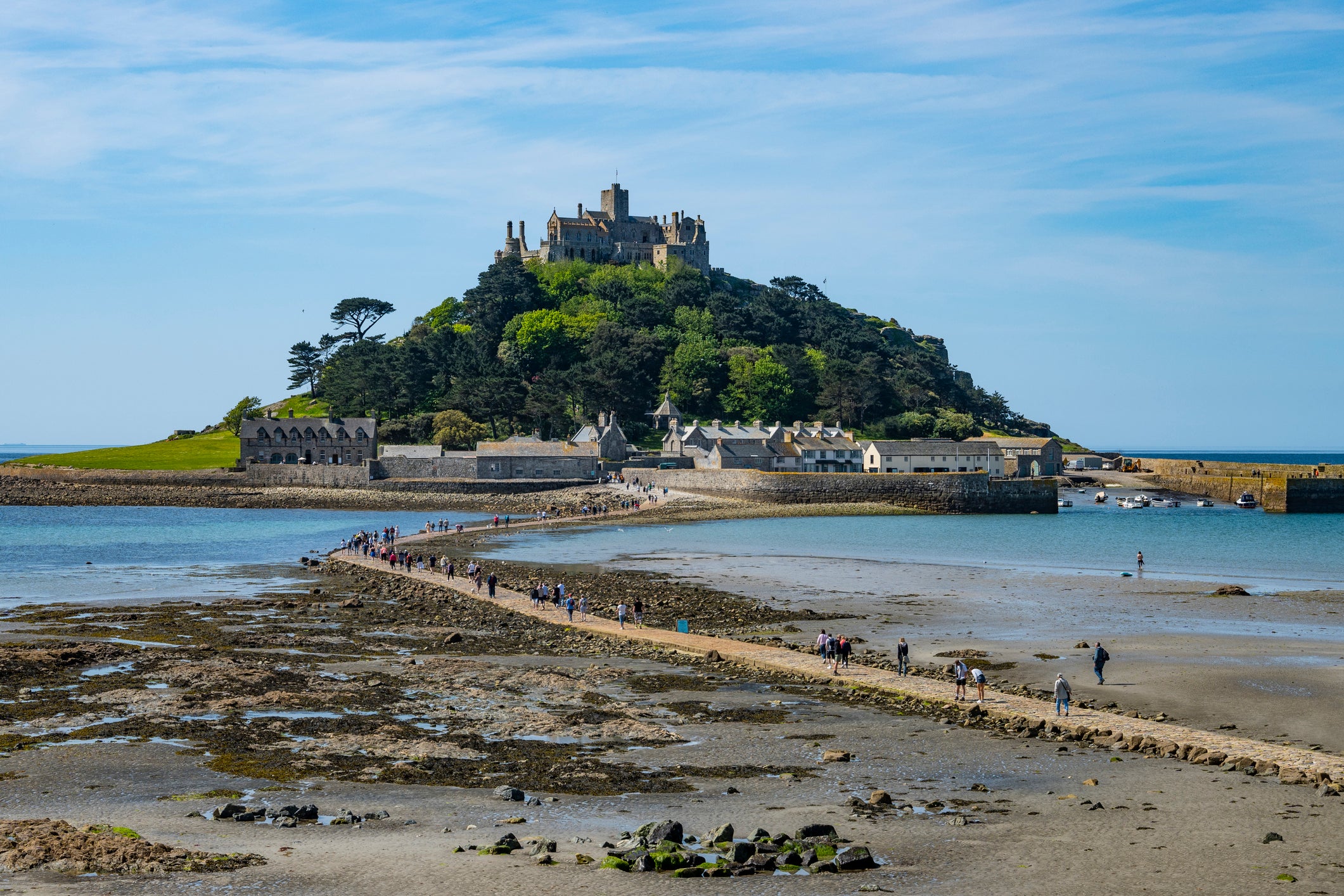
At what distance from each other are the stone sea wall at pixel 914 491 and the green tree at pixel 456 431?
29223 mm

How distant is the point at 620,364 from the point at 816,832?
98.7 metres

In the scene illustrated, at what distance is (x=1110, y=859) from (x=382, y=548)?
127ft

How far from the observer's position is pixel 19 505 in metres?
85.4

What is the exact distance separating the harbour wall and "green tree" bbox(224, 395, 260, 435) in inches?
3295

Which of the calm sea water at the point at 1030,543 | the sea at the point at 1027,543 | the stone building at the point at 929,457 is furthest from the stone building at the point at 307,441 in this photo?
the stone building at the point at 929,457

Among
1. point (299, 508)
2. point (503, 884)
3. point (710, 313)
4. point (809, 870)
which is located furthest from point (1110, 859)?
point (710, 313)

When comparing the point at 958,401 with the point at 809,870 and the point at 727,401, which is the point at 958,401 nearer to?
the point at 727,401

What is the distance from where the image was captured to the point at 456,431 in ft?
329

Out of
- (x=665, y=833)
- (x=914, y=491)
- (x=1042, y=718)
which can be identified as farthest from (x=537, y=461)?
(x=665, y=833)

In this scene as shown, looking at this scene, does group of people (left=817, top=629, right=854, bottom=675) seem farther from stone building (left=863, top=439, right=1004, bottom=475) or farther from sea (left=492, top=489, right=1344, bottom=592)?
stone building (left=863, top=439, right=1004, bottom=475)

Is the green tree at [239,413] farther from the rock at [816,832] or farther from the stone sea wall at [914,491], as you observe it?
the rock at [816,832]

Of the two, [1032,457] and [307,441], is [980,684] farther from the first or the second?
[1032,457]

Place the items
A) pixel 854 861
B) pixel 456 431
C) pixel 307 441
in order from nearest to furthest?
pixel 854 861, pixel 307 441, pixel 456 431

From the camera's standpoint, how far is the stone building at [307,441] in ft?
314
